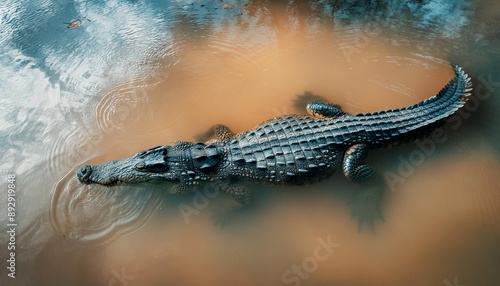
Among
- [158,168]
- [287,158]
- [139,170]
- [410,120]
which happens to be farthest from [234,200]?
[410,120]

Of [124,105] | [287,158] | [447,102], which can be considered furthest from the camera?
[124,105]

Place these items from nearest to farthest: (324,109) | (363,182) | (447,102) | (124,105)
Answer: (363,182)
(447,102)
(324,109)
(124,105)

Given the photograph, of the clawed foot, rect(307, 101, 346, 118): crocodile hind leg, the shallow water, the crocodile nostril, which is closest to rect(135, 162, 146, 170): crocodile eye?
the shallow water

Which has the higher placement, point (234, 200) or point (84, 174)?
point (84, 174)

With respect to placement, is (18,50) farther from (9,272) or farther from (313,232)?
(313,232)

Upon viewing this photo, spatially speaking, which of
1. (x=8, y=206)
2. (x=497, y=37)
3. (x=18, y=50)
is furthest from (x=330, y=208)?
(x=18, y=50)

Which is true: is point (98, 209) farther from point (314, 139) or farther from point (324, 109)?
point (324, 109)

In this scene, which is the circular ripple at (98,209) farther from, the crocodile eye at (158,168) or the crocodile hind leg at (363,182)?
the crocodile hind leg at (363,182)
